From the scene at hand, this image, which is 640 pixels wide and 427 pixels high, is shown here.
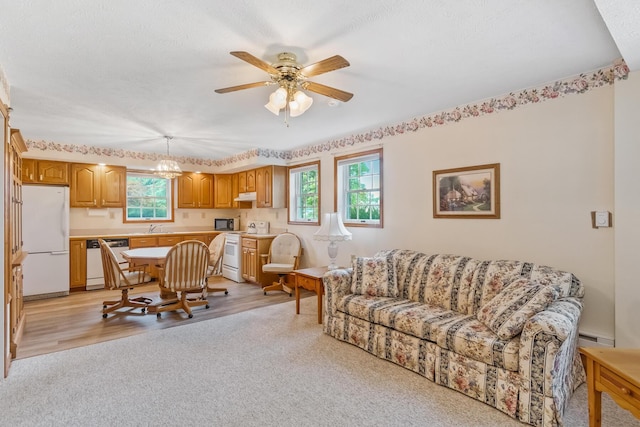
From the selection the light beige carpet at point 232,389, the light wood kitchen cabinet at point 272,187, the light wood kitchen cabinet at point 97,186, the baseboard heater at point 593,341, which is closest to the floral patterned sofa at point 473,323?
the light beige carpet at point 232,389

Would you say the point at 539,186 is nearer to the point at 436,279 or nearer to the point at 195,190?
the point at 436,279

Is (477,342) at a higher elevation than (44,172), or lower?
lower

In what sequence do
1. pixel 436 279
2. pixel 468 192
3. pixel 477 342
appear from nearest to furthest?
1. pixel 477 342
2. pixel 436 279
3. pixel 468 192

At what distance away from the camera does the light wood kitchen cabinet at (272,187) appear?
5.87 meters

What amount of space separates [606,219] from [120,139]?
5.99 metres

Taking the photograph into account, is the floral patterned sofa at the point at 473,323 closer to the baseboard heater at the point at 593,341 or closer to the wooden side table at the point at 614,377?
the wooden side table at the point at 614,377

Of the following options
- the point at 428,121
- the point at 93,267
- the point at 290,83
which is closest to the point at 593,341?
the point at 428,121

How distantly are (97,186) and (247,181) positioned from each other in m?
2.58

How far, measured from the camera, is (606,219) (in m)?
2.58

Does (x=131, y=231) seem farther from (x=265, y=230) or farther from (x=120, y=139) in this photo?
(x=265, y=230)

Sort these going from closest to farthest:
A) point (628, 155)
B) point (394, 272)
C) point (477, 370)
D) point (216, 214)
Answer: point (477, 370)
point (628, 155)
point (394, 272)
point (216, 214)

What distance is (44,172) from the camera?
5141 millimetres

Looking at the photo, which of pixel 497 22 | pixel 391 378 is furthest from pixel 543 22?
pixel 391 378

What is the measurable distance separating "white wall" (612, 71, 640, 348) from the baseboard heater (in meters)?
0.14
